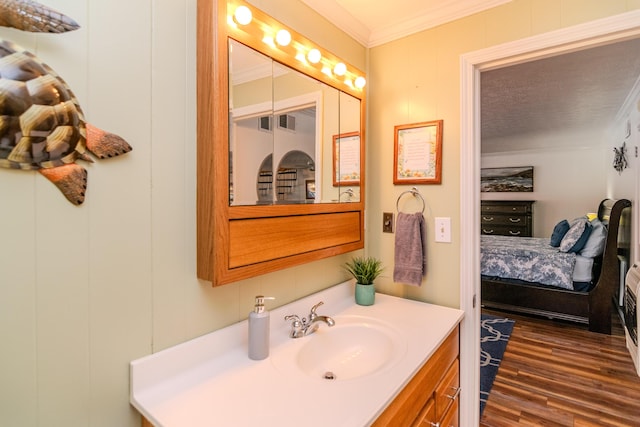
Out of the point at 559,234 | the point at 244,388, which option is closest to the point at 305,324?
the point at 244,388

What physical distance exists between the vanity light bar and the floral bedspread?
3.14 m

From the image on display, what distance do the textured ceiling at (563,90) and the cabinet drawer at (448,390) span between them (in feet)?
7.61

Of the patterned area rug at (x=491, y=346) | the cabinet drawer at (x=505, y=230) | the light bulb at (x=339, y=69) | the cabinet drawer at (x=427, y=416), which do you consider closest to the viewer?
the cabinet drawer at (x=427, y=416)

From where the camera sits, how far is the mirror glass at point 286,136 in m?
1.08

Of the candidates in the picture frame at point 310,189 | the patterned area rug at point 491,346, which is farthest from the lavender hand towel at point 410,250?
the patterned area rug at point 491,346

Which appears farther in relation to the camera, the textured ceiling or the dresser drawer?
the dresser drawer

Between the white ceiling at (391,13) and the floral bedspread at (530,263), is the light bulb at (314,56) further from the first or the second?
the floral bedspread at (530,263)

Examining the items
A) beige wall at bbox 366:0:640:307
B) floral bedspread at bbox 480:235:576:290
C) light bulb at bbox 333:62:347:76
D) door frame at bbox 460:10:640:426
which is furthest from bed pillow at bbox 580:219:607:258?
light bulb at bbox 333:62:347:76

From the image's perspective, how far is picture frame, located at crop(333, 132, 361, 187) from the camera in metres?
1.56

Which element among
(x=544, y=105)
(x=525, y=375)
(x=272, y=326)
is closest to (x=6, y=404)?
(x=272, y=326)

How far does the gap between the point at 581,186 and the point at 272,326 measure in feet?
20.5

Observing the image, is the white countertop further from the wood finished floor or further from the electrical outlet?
the wood finished floor

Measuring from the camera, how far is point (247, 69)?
111cm

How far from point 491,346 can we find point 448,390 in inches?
74.8
